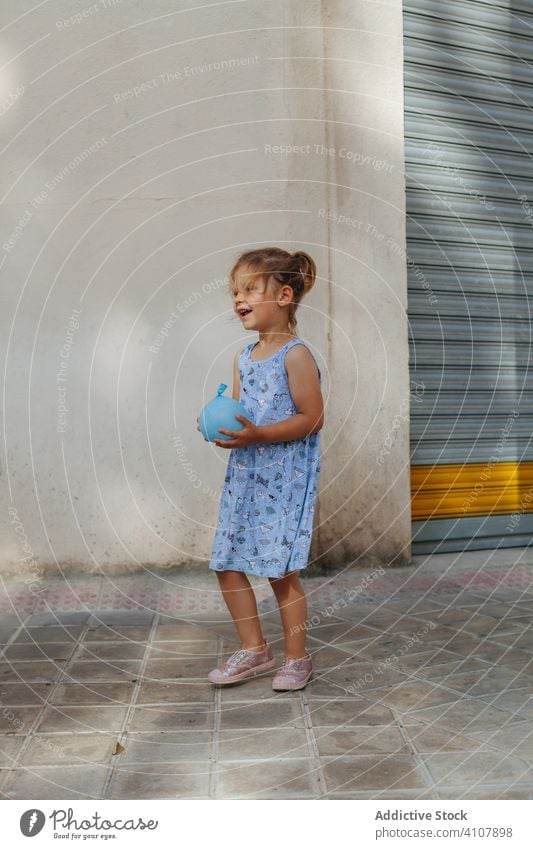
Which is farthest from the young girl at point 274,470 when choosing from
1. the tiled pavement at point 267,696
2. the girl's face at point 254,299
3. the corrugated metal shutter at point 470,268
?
the corrugated metal shutter at point 470,268

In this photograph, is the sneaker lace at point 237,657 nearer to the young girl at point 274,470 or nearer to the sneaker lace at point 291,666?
the young girl at point 274,470

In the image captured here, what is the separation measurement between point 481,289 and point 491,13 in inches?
66.1

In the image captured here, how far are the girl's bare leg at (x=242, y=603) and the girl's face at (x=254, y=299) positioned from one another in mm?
907

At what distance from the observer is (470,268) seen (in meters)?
5.79

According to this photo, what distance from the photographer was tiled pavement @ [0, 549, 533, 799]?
2.62m

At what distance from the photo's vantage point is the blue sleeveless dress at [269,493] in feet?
11.1

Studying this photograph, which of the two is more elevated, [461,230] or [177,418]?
[461,230]

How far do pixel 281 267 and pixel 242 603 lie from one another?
1.23 m

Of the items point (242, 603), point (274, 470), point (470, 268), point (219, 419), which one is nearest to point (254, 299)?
point (219, 419)

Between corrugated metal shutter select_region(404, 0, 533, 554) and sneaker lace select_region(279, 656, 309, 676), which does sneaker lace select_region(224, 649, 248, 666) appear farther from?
corrugated metal shutter select_region(404, 0, 533, 554)

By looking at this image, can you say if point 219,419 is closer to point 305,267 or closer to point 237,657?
point 305,267

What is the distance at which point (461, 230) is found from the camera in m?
5.75

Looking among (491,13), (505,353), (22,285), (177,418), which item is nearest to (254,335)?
(177,418)

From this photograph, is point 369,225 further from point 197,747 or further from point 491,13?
point 197,747
